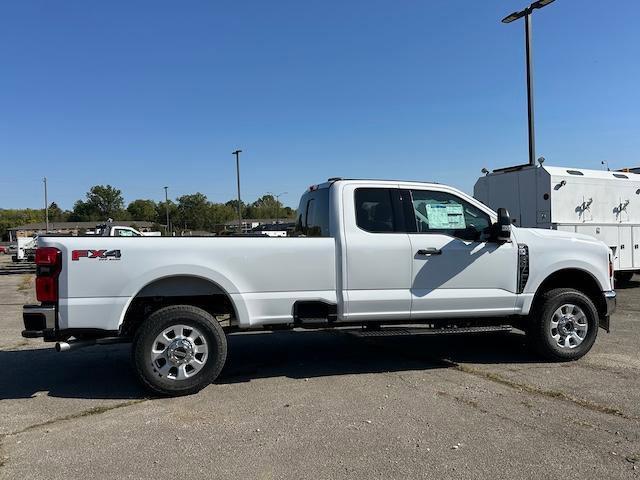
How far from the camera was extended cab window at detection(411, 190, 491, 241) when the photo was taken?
250 inches

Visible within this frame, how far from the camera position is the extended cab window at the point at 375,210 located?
6125 millimetres

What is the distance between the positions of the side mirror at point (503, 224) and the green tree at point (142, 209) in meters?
133

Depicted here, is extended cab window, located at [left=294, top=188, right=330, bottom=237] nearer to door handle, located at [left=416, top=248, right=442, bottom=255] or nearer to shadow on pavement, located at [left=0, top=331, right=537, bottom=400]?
door handle, located at [left=416, top=248, right=442, bottom=255]

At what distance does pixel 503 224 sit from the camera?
20.2ft

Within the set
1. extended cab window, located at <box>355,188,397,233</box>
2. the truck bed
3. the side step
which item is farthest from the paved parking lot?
extended cab window, located at <box>355,188,397,233</box>

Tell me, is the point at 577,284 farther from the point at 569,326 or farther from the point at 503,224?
the point at 503,224

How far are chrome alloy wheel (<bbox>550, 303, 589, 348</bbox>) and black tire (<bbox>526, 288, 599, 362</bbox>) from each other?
0.04 meters

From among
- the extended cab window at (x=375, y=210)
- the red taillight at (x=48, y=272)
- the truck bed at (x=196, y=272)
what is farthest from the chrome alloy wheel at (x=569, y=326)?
the red taillight at (x=48, y=272)

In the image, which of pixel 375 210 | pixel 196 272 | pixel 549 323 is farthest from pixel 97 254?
pixel 549 323

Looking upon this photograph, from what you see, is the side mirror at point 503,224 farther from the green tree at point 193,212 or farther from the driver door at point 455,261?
the green tree at point 193,212

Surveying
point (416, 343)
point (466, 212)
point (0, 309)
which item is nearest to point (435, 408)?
point (466, 212)

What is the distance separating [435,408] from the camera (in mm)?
5016

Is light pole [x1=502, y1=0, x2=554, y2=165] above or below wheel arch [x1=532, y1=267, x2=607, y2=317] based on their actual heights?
above

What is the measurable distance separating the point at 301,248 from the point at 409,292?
1.30 m
